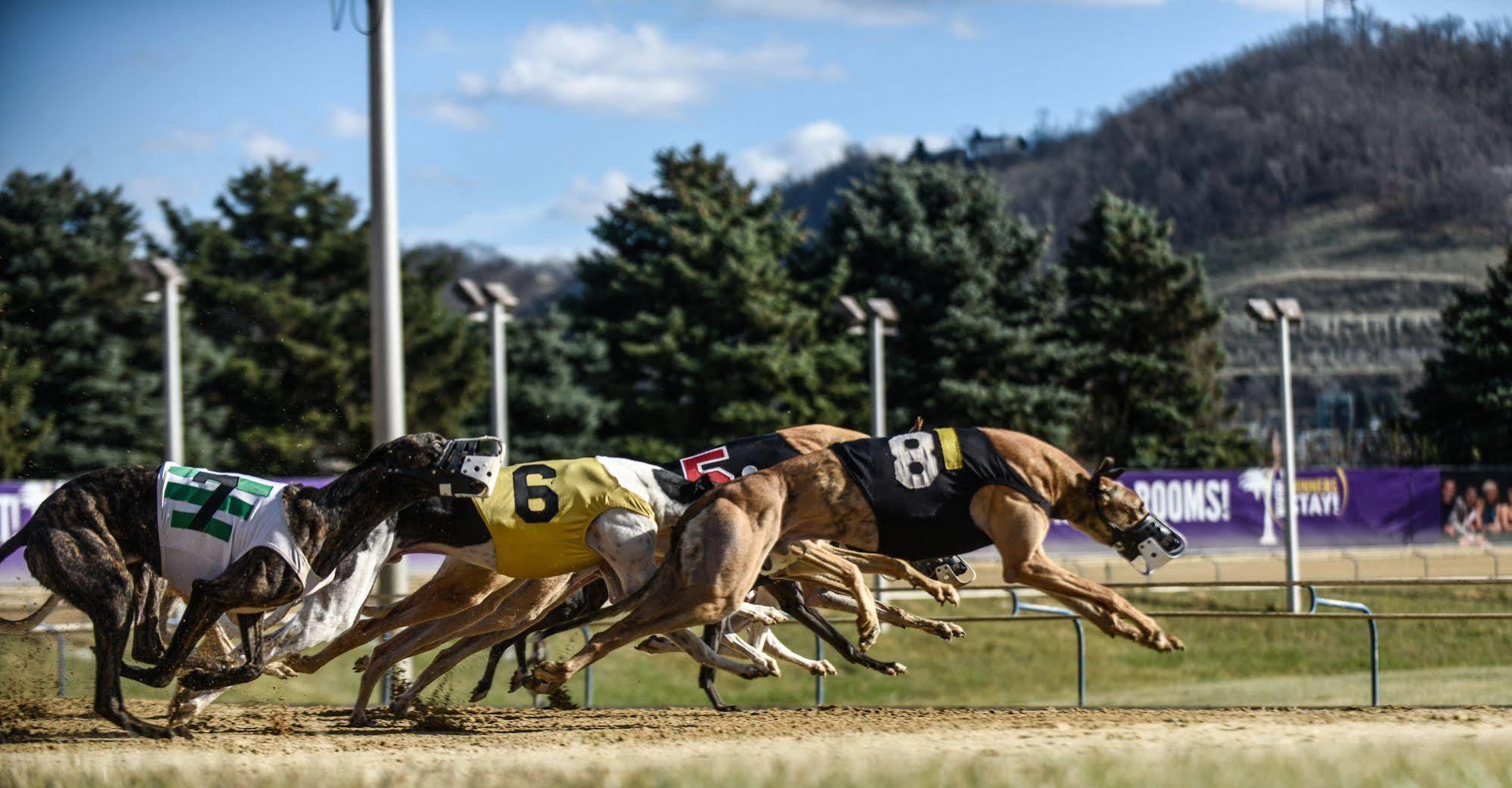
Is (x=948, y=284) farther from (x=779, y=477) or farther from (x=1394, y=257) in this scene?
(x=1394, y=257)

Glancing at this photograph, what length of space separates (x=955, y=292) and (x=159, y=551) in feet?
83.1

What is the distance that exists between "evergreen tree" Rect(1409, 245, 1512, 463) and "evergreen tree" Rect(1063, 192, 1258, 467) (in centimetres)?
395

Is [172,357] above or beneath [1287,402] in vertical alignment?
above

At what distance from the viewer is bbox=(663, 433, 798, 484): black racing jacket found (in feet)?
26.5

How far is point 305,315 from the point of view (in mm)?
31922

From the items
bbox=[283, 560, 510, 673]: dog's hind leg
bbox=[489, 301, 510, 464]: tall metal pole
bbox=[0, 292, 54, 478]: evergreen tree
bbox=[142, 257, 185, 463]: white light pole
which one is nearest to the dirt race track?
bbox=[283, 560, 510, 673]: dog's hind leg

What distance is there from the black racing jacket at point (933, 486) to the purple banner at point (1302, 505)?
1506cm

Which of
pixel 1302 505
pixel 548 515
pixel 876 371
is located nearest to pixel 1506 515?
pixel 1302 505

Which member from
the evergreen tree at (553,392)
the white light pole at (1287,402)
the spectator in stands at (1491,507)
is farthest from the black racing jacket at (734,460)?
the evergreen tree at (553,392)

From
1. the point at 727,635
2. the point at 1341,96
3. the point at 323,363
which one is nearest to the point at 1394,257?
the point at 1341,96

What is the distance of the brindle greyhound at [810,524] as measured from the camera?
689 centimetres

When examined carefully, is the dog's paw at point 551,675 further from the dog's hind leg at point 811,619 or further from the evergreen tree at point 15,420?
the evergreen tree at point 15,420

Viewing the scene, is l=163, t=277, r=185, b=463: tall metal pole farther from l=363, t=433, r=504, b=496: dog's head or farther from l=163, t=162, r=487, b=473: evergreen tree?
l=163, t=162, r=487, b=473: evergreen tree

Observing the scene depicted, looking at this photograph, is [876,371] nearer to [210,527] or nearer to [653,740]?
[653,740]
